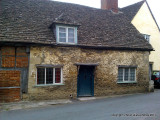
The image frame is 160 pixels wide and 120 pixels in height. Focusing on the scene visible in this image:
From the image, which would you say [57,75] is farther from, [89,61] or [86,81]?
[89,61]

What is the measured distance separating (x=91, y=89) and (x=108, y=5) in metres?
10.6

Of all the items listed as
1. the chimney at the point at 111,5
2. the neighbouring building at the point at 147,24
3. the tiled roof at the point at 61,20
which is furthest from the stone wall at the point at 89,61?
the chimney at the point at 111,5

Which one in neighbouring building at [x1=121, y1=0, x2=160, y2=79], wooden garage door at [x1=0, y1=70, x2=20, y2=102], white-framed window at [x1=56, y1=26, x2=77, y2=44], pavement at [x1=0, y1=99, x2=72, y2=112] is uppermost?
neighbouring building at [x1=121, y1=0, x2=160, y2=79]

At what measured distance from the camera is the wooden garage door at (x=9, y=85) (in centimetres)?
948

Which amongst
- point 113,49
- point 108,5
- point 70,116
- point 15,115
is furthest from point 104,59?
point 108,5

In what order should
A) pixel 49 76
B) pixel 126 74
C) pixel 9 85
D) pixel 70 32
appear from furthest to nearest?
pixel 126 74, pixel 70 32, pixel 49 76, pixel 9 85

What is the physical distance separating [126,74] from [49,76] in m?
6.52

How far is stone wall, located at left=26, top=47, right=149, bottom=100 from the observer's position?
10.2m

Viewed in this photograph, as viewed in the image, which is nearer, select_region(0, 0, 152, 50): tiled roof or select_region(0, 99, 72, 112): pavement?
select_region(0, 99, 72, 112): pavement

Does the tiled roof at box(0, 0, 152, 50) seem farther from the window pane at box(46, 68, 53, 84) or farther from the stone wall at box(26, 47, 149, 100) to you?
the window pane at box(46, 68, 53, 84)

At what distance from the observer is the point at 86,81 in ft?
39.0

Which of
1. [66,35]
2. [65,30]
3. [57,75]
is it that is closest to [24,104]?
[57,75]

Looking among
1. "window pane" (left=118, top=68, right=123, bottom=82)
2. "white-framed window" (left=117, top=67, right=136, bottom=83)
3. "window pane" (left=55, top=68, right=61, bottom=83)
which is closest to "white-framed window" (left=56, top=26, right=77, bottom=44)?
"window pane" (left=55, top=68, right=61, bottom=83)

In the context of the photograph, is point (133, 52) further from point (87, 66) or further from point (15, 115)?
point (15, 115)
